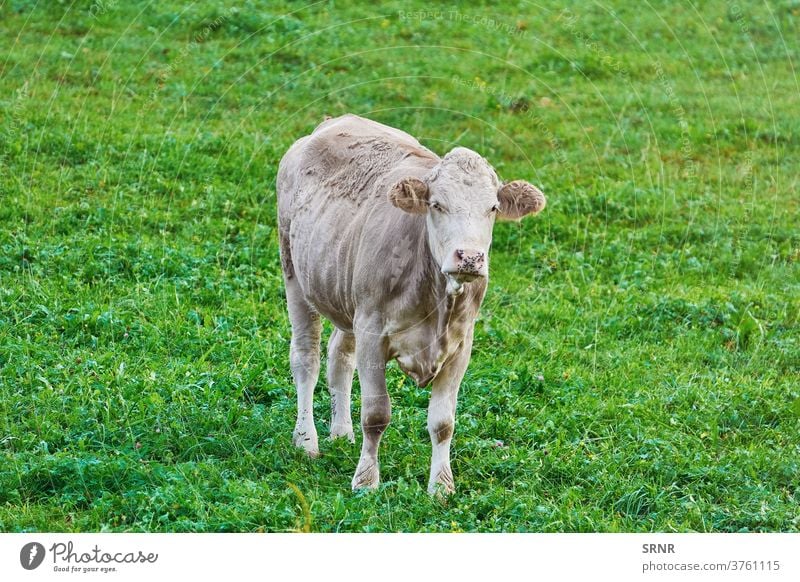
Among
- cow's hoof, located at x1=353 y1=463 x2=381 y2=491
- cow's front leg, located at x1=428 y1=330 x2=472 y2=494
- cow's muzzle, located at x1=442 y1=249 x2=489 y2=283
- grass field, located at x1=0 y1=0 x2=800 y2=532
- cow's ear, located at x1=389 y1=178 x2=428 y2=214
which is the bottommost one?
grass field, located at x1=0 y1=0 x2=800 y2=532

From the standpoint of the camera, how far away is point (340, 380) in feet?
31.6

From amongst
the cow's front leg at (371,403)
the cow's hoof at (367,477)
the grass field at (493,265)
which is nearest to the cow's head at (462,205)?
the cow's front leg at (371,403)

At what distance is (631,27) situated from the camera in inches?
770

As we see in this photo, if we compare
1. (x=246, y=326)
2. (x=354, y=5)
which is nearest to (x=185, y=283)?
(x=246, y=326)

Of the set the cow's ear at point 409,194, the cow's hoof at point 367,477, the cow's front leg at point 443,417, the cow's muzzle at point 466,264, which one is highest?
the cow's ear at point 409,194

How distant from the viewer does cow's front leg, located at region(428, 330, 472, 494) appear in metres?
8.48

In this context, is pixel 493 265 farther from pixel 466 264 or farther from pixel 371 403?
pixel 466 264

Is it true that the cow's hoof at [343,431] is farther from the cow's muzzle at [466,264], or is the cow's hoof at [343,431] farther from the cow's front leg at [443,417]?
the cow's muzzle at [466,264]

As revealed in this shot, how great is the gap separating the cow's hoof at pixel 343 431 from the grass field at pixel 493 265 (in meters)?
0.26

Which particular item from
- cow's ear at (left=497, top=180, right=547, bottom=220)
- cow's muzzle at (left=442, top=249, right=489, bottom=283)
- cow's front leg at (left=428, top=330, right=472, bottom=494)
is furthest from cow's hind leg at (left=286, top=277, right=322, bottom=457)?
cow's muzzle at (left=442, top=249, right=489, bottom=283)

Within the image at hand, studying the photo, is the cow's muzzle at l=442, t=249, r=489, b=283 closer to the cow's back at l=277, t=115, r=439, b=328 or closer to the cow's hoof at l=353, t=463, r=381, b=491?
the cow's back at l=277, t=115, r=439, b=328

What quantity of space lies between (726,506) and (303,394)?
3.51 m

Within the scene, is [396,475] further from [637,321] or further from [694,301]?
[694,301]

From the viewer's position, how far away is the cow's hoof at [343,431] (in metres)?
9.62
